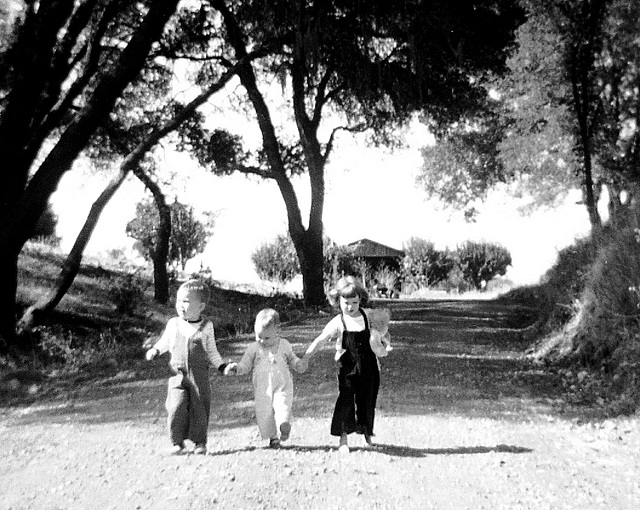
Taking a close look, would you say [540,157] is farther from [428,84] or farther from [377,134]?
[428,84]

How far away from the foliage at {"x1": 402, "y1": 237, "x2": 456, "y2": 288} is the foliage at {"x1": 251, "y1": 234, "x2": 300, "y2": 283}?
375 inches

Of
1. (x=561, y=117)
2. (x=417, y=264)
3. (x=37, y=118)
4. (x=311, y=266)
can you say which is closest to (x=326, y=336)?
(x=37, y=118)

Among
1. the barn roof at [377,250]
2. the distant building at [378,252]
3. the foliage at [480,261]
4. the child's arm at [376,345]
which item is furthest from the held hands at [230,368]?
the barn roof at [377,250]

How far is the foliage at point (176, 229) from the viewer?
3245 centimetres

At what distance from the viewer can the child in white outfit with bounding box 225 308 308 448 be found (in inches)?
202

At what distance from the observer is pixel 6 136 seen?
1066 cm

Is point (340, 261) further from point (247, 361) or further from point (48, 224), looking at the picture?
point (247, 361)

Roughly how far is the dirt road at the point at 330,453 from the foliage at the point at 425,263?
38.1 meters

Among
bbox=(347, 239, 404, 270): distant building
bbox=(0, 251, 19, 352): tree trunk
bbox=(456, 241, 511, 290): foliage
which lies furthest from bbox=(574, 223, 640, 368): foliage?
bbox=(347, 239, 404, 270): distant building

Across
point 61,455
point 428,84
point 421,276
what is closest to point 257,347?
point 61,455

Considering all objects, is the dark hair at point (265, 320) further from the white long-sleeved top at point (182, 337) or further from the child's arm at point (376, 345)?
the child's arm at point (376, 345)

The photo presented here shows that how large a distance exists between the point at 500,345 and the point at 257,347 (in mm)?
8295

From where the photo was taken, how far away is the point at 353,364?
533 cm

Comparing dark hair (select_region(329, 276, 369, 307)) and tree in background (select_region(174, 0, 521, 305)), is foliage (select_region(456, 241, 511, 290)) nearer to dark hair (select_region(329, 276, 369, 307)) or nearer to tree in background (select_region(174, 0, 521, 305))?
tree in background (select_region(174, 0, 521, 305))
